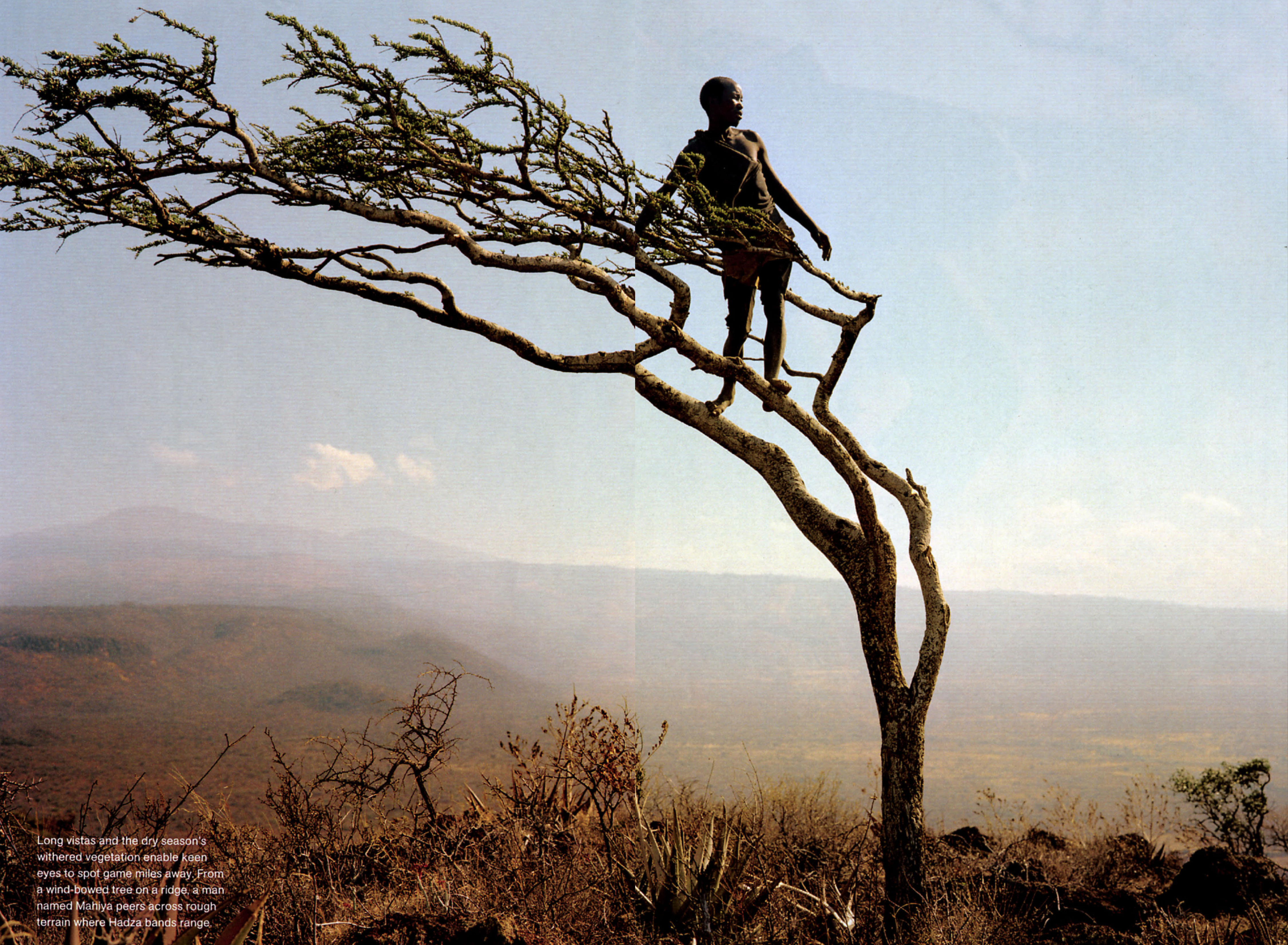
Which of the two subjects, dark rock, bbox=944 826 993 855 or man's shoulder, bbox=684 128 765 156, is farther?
dark rock, bbox=944 826 993 855

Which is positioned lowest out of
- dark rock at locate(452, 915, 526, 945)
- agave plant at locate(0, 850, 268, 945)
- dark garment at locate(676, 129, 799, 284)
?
dark rock at locate(452, 915, 526, 945)

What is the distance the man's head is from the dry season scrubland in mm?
3690

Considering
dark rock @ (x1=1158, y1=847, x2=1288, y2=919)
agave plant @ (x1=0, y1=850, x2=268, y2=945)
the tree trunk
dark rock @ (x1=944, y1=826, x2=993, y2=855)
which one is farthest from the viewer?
dark rock @ (x1=944, y1=826, x2=993, y2=855)

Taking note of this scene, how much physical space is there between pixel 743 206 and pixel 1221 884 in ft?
17.5

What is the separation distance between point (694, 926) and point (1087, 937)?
2.59 metres

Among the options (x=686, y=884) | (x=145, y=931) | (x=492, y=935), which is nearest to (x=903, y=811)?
(x=686, y=884)

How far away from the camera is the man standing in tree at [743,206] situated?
4895 mm

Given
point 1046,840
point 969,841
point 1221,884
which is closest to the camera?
point 1221,884

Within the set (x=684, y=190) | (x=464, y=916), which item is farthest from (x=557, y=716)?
(x=684, y=190)

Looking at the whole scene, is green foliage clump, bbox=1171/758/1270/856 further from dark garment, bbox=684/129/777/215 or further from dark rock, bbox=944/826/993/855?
dark garment, bbox=684/129/777/215

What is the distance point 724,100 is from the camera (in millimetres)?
5027

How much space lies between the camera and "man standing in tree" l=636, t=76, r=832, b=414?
4.89m

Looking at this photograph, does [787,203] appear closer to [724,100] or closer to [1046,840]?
[724,100]

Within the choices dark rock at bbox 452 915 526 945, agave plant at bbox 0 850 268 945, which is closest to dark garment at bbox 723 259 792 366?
dark rock at bbox 452 915 526 945
